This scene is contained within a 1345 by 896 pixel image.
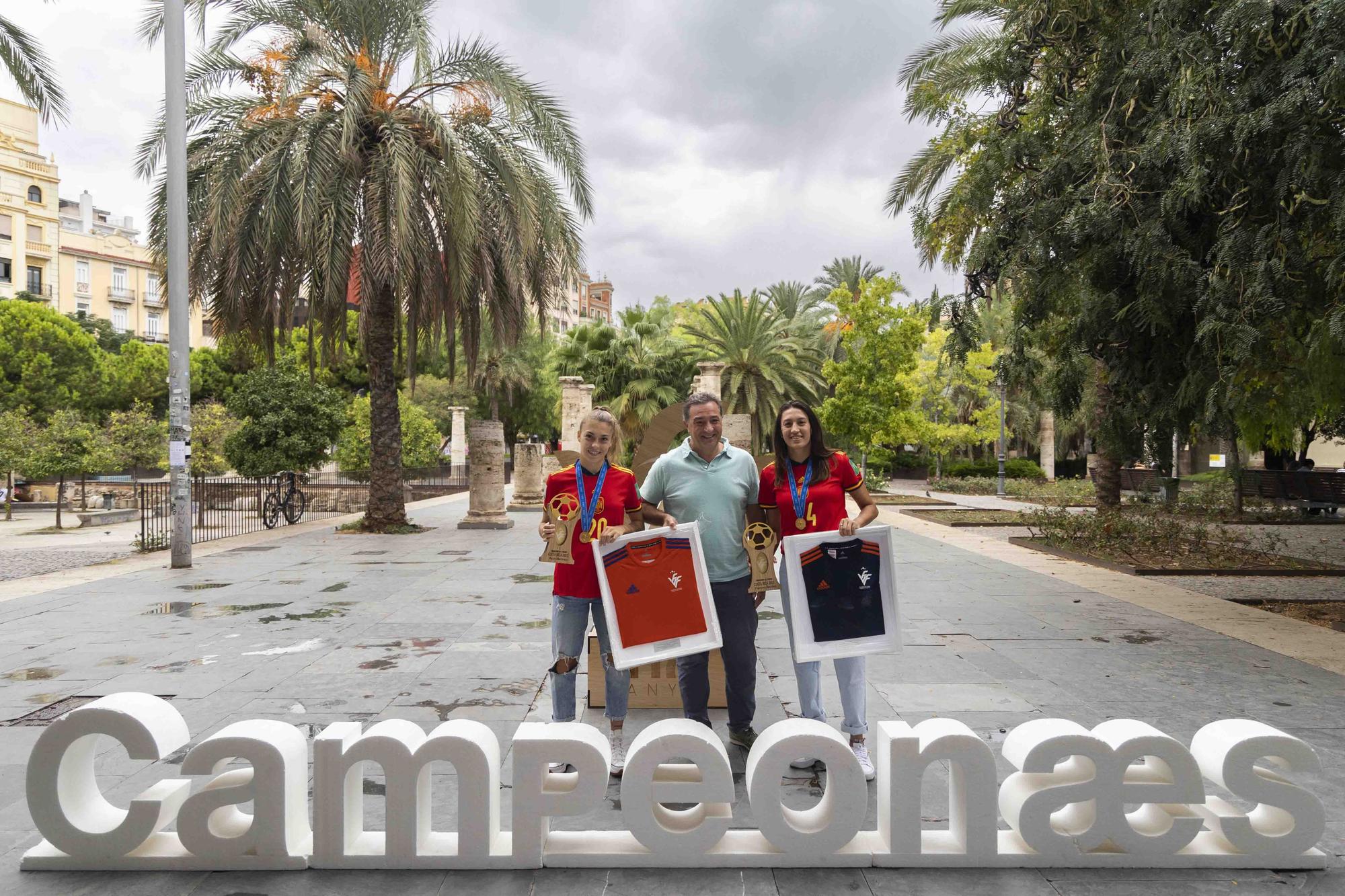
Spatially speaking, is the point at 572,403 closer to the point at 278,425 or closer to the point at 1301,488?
the point at 278,425

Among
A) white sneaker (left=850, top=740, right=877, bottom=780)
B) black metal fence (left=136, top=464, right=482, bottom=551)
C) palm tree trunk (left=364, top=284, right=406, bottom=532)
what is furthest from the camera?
black metal fence (left=136, top=464, right=482, bottom=551)

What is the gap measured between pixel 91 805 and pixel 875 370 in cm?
2318

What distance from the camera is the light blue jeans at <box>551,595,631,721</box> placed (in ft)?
13.1

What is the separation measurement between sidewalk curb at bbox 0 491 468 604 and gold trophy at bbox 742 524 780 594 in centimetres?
946

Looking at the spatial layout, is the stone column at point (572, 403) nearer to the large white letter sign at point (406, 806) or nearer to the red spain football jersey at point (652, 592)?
the red spain football jersey at point (652, 592)

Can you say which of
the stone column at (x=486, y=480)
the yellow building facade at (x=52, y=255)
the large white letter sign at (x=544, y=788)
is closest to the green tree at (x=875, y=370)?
the stone column at (x=486, y=480)

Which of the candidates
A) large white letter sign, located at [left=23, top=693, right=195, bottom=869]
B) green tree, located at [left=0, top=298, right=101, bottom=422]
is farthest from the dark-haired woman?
green tree, located at [left=0, top=298, right=101, bottom=422]

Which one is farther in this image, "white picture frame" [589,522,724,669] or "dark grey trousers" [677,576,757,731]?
"dark grey trousers" [677,576,757,731]

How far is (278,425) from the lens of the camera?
788 inches

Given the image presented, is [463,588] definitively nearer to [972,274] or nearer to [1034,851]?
[972,274]

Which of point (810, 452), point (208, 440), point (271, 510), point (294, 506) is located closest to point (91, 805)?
point (810, 452)

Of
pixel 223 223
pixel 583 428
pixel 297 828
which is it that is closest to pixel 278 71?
pixel 223 223

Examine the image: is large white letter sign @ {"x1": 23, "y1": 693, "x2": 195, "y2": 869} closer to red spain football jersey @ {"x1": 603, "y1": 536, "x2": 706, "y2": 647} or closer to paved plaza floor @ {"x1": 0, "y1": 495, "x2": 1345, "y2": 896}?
paved plaza floor @ {"x1": 0, "y1": 495, "x2": 1345, "y2": 896}

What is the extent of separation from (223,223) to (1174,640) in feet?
46.8
